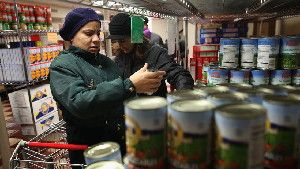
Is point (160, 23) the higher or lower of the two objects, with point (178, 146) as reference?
higher

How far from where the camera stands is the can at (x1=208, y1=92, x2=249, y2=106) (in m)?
0.81

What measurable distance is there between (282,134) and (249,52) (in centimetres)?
108

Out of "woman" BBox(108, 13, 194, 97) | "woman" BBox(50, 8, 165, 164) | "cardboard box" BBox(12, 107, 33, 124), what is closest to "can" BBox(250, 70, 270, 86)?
"woman" BBox(108, 13, 194, 97)

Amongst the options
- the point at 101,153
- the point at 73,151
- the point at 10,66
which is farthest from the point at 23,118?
Answer: the point at 101,153

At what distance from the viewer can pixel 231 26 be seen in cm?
353

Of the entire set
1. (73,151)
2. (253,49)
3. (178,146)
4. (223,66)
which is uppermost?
(253,49)

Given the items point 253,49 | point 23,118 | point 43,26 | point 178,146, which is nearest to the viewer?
point 178,146

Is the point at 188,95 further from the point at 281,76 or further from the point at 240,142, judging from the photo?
the point at 281,76

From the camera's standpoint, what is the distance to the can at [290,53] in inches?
62.0

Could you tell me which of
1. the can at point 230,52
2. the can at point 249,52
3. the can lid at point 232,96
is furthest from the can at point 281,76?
the can lid at point 232,96


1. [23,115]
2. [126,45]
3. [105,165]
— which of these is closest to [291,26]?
[126,45]

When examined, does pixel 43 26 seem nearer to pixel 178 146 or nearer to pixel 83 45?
pixel 83 45

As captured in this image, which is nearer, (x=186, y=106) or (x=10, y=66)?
(x=186, y=106)

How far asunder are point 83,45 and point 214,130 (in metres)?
1.22
